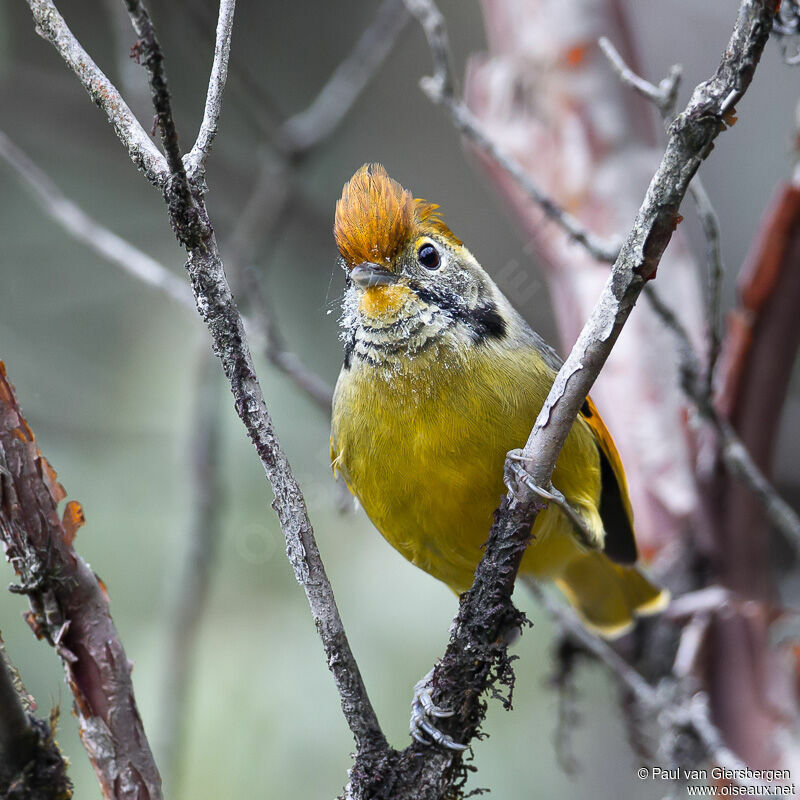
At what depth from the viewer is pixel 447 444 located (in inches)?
94.2

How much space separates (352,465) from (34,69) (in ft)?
13.9

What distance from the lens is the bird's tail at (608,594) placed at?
3266mm

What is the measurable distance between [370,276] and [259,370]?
10.00 ft

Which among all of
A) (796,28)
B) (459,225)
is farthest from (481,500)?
(459,225)

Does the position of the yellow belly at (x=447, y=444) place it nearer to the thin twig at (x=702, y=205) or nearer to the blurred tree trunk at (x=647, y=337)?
the thin twig at (x=702, y=205)

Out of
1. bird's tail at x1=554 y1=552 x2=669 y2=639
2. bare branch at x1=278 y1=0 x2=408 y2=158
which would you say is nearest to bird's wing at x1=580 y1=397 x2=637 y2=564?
bird's tail at x1=554 y1=552 x2=669 y2=639

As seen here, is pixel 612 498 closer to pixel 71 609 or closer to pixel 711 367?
pixel 711 367

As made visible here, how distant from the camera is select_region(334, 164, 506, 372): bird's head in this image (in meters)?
2.43

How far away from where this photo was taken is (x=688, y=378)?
3.05m

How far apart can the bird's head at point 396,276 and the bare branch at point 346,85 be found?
2309 millimetres

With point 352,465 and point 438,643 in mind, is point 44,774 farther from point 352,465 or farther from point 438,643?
point 438,643

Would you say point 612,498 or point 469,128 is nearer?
point 612,498

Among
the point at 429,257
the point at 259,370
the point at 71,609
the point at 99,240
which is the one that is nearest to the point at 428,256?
the point at 429,257

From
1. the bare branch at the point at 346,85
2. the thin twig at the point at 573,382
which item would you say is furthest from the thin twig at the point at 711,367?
the bare branch at the point at 346,85
